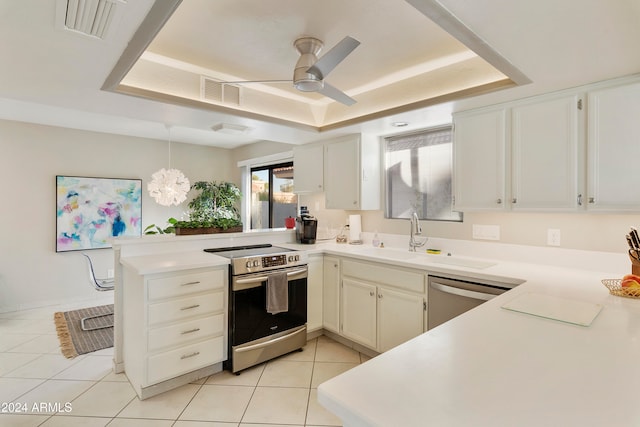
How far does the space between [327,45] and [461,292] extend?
191 cm

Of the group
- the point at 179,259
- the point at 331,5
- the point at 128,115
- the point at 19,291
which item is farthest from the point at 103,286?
the point at 331,5

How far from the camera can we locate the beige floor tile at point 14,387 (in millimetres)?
2302

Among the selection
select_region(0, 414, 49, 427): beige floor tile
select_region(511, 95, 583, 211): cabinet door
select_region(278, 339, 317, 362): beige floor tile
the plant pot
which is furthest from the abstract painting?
select_region(511, 95, 583, 211): cabinet door

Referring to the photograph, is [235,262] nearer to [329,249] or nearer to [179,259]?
[179,259]

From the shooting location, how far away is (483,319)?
1.28m

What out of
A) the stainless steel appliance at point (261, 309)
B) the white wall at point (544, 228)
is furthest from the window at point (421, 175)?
the stainless steel appliance at point (261, 309)

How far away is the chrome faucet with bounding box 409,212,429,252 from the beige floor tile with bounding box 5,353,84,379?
319 centimetres

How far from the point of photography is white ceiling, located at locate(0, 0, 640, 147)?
1.34 metres

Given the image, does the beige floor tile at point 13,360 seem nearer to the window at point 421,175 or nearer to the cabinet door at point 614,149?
the window at point 421,175

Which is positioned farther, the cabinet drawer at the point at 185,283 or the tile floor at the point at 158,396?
the cabinet drawer at the point at 185,283

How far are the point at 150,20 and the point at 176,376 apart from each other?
7.52 ft

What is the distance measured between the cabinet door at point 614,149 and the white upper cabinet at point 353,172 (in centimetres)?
185

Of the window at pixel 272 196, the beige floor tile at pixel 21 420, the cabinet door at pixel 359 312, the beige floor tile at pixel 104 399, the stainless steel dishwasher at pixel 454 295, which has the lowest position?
the beige floor tile at pixel 21 420

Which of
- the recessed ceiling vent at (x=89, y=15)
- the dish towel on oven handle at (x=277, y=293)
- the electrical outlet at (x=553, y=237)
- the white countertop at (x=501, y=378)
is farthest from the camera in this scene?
the dish towel on oven handle at (x=277, y=293)
